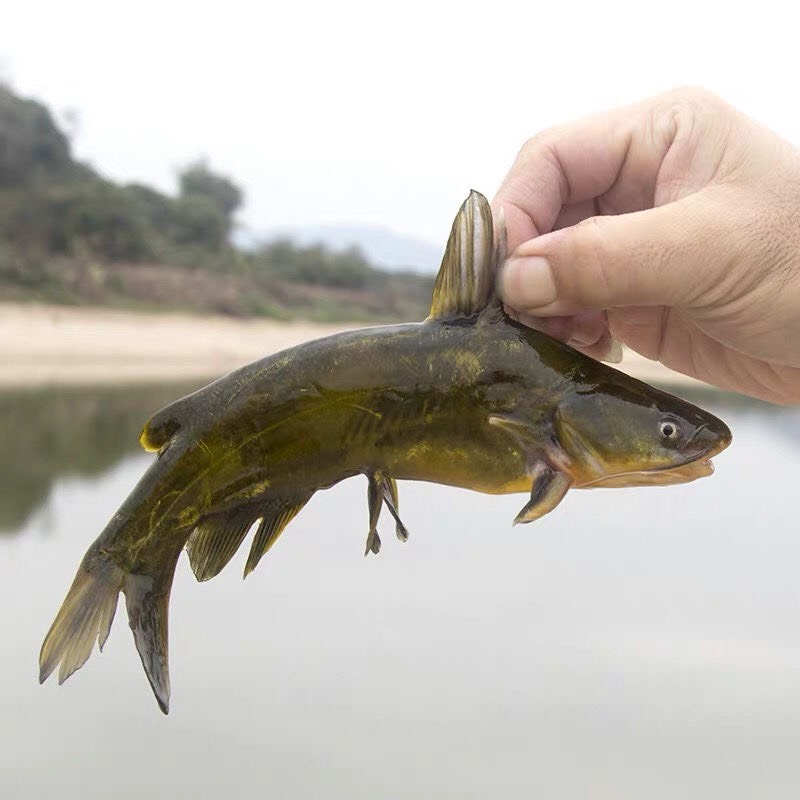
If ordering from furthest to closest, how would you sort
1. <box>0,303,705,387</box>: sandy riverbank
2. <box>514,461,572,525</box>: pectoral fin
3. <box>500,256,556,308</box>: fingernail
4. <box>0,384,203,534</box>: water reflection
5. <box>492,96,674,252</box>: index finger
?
<box>0,303,705,387</box>: sandy riverbank < <box>0,384,203,534</box>: water reflection < <box>492,96,674,252</box>: index finger < <box>500,256,556,308</box>: fingernail < <box>514,461,572,525</box>: pectoral fin

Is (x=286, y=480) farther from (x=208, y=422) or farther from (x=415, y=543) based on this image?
(x=415, y=543)

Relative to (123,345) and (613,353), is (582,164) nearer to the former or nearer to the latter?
(613,353)

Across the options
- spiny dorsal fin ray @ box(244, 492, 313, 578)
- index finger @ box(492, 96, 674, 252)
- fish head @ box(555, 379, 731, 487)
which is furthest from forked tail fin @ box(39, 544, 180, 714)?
index finger @ box(492, 96, 674, 252)

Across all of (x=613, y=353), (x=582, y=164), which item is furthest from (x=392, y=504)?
(x=582, y=164)

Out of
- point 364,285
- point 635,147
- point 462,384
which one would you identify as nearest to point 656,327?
point 635,147

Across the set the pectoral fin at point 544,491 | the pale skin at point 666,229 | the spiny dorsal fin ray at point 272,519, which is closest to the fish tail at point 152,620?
the spiny dorsal fin ray at point 272,519

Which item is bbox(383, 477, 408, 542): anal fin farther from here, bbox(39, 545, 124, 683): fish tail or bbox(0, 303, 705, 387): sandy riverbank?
bbox(0, 303, 705, 387): sandy riverbank
